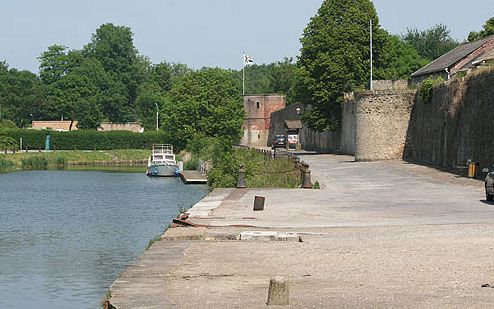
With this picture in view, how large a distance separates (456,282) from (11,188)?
52995 millimetres

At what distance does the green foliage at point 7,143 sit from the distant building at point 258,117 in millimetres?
28681

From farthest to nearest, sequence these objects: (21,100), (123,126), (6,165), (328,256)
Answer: (123,126) < (21,100) < (6,165) < (328,256)

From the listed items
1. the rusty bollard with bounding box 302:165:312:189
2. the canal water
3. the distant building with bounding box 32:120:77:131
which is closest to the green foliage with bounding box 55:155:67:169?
the canal water

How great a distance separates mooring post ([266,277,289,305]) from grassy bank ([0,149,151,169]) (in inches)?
3367

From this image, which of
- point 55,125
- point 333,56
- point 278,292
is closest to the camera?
point 278,292

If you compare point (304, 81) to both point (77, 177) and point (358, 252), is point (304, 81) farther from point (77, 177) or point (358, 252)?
point (358, 252)

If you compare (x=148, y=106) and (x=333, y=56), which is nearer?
(x=333, y=56)

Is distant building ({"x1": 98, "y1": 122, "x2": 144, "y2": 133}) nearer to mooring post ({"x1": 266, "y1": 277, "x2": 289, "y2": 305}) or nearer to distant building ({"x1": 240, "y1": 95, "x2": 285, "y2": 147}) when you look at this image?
distant building ({"x1": 240, "y1": 95, "x2": 285, "y2": 147})

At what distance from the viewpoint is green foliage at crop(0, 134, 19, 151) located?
119 m

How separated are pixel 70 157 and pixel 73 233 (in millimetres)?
80342

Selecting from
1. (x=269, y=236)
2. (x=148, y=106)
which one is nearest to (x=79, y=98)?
(x=148, y=106)

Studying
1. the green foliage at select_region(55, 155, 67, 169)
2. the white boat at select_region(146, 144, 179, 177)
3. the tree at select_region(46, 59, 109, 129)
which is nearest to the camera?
the white boat at select_region(146, 144, 179, 177)

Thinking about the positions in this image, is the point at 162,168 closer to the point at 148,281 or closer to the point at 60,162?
the point at 60,162

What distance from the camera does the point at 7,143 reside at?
120 m
